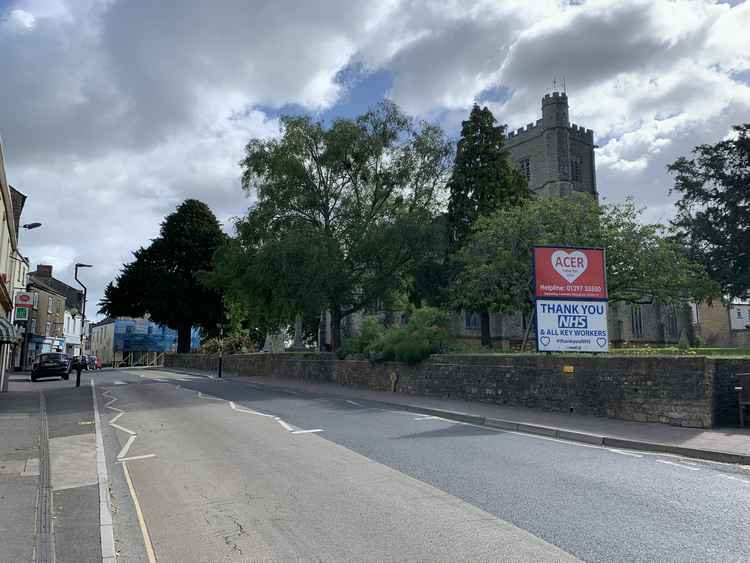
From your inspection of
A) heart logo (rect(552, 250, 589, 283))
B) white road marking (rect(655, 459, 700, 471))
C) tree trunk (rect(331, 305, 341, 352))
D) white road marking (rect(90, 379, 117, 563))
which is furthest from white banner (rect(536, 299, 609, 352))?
tree trunk (rect(331, 305, 341, 352))

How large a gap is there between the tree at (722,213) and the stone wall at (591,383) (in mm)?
27131

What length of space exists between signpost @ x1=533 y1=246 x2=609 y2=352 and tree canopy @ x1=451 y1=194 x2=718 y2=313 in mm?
8226

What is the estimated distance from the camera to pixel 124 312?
48594 mm

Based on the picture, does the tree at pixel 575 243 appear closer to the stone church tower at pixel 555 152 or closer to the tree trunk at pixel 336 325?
the tree trunk at pixel 336 325

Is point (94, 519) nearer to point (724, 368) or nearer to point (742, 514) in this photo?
point (742, 514)

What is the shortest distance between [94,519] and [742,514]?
6538mm

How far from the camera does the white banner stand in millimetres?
15188

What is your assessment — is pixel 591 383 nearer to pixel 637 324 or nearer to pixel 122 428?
pixel 122 428

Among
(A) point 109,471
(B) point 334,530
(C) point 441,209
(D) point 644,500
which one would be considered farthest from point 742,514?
(C) point 441,209

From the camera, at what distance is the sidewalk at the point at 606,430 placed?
30.0 ft

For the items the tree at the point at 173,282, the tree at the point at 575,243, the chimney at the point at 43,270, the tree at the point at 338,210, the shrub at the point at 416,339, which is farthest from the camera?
the chimney at the point at 43,270

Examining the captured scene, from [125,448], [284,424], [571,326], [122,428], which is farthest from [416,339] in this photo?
[125,448]

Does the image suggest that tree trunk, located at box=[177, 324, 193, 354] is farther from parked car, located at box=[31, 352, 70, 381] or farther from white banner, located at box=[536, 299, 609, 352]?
white banner, located at box=[536, 299, 609, 352]

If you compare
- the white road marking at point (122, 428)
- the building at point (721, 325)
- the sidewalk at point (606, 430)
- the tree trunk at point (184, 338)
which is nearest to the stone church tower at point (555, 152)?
the building at point (721, 325)
